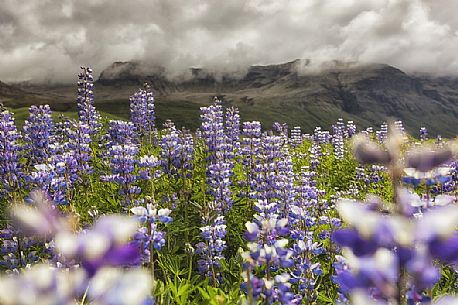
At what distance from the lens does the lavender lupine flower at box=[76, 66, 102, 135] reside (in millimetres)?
10751

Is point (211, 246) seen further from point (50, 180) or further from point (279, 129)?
point (279, 129)

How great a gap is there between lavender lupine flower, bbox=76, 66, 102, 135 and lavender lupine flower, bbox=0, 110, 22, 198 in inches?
130

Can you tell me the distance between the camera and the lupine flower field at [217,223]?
0.96 m

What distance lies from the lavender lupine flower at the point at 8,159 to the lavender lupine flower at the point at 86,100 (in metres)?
3.30

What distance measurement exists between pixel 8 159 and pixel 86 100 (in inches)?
162

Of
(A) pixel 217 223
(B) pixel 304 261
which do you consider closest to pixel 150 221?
(B) pixel 304 261

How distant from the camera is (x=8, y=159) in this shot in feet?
22.7

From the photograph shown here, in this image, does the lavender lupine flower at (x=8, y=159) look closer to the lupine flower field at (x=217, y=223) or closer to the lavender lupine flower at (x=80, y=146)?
the lupine flower field at (x=217, y=223)

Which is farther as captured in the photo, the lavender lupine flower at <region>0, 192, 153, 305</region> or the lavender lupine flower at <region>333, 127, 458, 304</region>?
the lavender lupine flower at <region>333, 127, 458, 304</region>

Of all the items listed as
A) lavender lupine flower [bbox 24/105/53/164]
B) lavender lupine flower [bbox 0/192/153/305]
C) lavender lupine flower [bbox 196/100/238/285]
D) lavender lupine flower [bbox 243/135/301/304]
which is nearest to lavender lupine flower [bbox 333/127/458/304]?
lavender lupine flower [bbox 0/192/153/305]

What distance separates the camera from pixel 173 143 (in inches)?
293

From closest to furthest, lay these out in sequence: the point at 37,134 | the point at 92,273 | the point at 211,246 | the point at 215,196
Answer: the point at 92,273
the point at 211,246
the point at 215,196
the point at 37,134

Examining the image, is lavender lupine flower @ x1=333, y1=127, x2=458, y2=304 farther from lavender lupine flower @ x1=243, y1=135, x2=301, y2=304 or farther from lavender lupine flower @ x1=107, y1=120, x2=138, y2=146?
lavender lupine flower @ x1=107, y1=120, x2=138, y2=146

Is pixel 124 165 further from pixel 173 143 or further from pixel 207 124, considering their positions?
pixel 207 124
